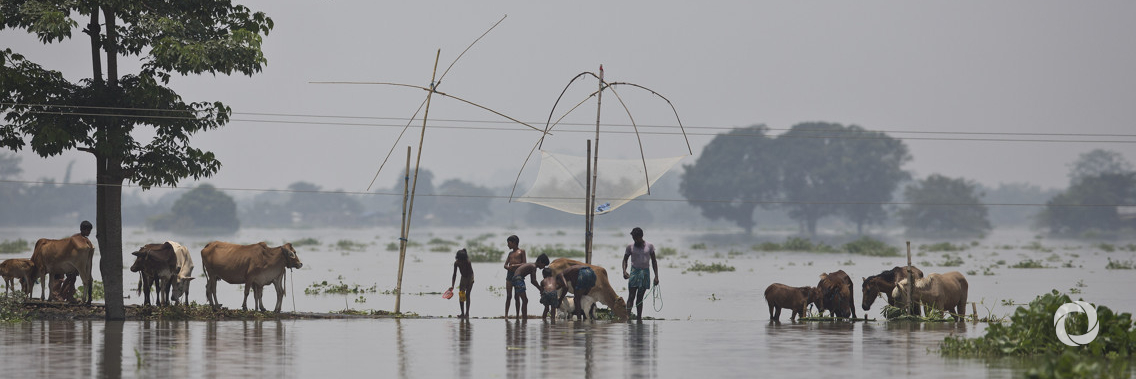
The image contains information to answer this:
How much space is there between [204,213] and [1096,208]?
342 ft

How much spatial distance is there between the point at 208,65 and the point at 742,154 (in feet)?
406

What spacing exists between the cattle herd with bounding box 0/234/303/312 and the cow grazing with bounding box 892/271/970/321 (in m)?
11.8

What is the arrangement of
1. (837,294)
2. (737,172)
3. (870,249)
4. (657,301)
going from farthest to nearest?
(737,172) < (870,249) < (657,301) < (837,294)

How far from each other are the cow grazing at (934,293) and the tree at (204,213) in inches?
5176

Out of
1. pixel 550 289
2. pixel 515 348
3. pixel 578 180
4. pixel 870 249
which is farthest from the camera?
pixel 870 249

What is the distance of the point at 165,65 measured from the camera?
21328 millimetres

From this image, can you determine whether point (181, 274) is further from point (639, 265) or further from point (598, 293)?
point (639, 265)

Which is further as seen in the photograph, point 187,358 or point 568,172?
point 568,172

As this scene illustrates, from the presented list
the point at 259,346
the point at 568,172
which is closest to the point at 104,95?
the point at 259,346

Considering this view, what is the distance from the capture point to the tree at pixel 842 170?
449 ft

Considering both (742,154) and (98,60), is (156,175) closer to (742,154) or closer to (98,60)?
(98,60)

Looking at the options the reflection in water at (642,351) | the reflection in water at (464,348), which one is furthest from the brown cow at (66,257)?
the reflection in water at (642,351)

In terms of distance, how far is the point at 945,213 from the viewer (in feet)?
464

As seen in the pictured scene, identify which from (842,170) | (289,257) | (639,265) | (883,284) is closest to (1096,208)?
(842,170)
